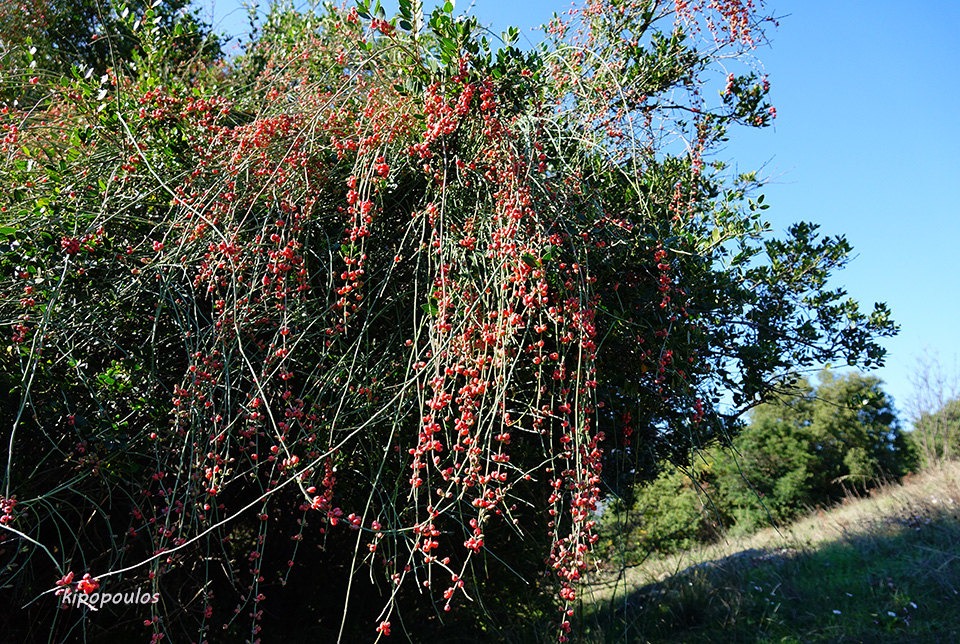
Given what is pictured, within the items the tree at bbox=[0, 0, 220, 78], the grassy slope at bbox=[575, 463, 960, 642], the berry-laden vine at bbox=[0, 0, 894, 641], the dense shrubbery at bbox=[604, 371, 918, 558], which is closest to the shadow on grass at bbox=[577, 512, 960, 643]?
the grassy slope at bbox=[575, 463, 960, 642]

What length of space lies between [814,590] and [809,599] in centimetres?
18

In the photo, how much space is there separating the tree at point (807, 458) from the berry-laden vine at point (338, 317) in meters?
7.20

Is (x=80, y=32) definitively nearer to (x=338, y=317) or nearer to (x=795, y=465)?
(x=338, y=317)

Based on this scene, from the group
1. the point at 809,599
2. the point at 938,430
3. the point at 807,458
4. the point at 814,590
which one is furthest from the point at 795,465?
the point at 809,599

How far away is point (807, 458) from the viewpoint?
9.05 m

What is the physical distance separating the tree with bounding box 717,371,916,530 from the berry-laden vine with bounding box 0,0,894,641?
7.20 metres

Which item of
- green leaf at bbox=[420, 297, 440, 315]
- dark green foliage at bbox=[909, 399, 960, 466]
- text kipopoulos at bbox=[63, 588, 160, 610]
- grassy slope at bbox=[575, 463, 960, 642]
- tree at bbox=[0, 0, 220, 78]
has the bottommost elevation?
dark green foliage at bbox=[909, 399, 960, 466]

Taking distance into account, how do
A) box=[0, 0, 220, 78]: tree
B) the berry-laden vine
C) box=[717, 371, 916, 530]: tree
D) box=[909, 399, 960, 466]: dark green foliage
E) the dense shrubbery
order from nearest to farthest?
the berry-laden vine < box=[0, 0, 220, 78]: tree < box=[909, 399, 960, 466]: dark green foliage < the dense shrubbery < box=[717, 371, 916, 530]: tree

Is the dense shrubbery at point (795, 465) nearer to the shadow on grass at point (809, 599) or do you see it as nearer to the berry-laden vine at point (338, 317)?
the shadow on grass at point (809, 599)

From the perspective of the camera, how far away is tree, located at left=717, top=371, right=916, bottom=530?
876cm

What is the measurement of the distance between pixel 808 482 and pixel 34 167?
31.0 feet

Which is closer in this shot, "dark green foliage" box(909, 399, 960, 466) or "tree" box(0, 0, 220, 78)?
"tree" box(0, 0, 220, 78)

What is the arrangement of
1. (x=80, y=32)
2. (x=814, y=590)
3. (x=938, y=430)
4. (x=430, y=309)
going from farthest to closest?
(x=938, y=430)
(x=814, y=590)
(x=80, y=32)
(x=430, y=309)

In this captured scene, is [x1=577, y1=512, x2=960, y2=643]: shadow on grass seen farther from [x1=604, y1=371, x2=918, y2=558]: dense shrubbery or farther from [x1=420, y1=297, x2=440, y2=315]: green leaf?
[x1=604, y1=371, x2=918, y2=558]: dense shrubbery
